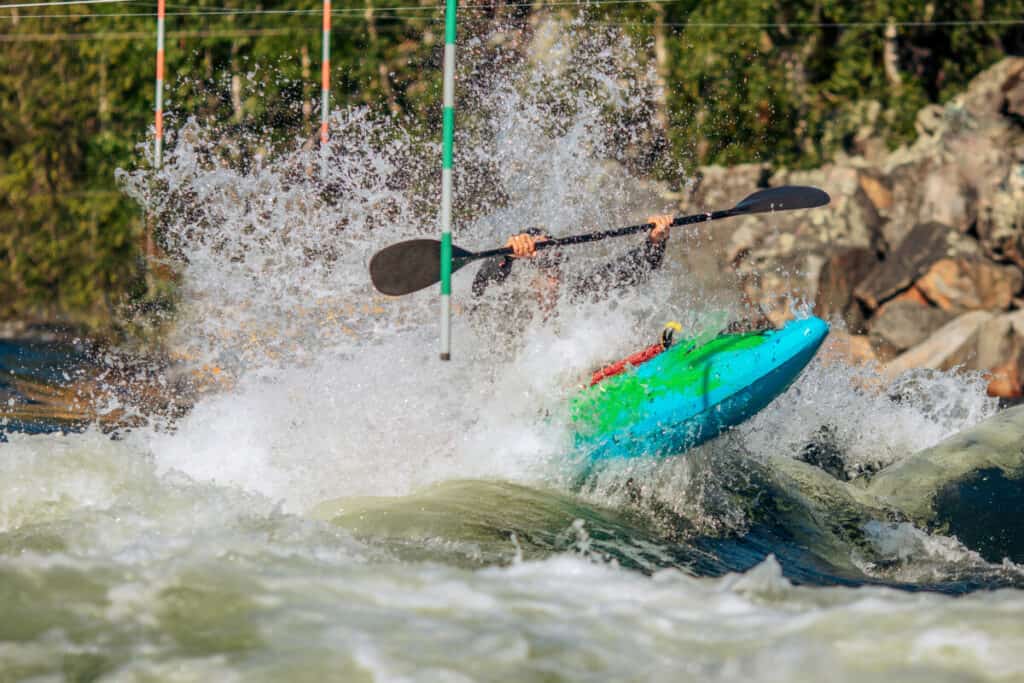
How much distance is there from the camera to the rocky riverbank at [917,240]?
875cm

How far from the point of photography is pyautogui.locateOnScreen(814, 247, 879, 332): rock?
9.12 metres

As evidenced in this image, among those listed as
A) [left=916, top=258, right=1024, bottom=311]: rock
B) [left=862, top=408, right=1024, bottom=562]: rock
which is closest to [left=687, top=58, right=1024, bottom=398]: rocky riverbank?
[left=916, top=258, right=1024, bottom=311]: rock

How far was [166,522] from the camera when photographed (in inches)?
107

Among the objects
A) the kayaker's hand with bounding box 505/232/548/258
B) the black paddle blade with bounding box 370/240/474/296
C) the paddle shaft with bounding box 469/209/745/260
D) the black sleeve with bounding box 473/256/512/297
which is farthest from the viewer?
the black sleeve with bounding box 473/256/512/297

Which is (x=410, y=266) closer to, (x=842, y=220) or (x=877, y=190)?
(x=842, y=220)

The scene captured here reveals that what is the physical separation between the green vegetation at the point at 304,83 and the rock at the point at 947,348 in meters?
2.22

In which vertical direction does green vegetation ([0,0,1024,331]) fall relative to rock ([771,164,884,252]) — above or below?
above

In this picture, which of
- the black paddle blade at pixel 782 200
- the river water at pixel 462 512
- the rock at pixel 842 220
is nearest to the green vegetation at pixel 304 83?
the rock at pixel 842 220

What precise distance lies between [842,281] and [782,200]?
4448 mm

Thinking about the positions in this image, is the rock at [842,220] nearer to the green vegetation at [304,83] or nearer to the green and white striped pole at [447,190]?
the green vegetation at [304,83]

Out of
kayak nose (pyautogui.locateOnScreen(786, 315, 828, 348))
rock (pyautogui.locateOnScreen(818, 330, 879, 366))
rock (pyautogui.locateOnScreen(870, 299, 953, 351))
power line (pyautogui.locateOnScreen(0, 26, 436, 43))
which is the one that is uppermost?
power line (pyautogui.locateOnScreen(0, 26, 436, 43))

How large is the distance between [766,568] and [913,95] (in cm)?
858

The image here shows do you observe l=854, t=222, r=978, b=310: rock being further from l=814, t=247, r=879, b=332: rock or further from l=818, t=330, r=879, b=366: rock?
l=818, t=330, r=879, b=366: rock

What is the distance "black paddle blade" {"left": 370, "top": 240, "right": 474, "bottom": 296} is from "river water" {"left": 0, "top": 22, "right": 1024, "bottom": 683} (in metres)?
0.56
